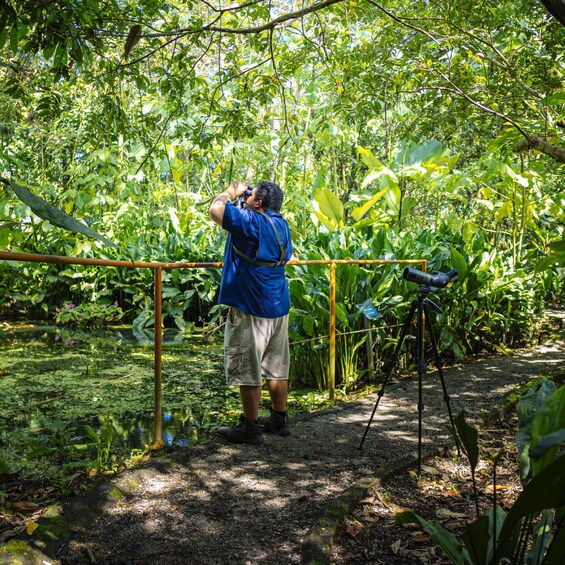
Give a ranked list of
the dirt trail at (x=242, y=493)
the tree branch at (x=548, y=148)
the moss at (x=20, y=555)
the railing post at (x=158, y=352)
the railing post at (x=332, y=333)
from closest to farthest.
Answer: the moss at (x=20, y=555) → the dirt trail at (x=242, y=493) → the tree branch at (x=548, y=148) → the railing post at (x=158, y=352) → the railing post at (x=332, y=333)

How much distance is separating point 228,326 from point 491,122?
3477 millimetres

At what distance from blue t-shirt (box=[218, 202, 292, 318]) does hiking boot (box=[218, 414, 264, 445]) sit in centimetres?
66

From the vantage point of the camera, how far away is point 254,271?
3.70m

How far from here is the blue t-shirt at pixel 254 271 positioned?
3.63 metres

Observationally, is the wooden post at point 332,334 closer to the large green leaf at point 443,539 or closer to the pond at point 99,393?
the pond at point 99,393

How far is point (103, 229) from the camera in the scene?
10.6m

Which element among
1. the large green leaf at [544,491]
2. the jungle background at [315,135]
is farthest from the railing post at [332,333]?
the large green leaf at [544,491]

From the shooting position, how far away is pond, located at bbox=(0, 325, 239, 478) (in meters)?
4.09

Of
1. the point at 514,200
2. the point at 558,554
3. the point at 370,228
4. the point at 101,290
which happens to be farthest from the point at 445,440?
the point at 101,290

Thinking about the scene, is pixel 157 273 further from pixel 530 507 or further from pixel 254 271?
pixel 530 507

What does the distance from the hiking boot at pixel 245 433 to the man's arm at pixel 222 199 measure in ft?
3.96

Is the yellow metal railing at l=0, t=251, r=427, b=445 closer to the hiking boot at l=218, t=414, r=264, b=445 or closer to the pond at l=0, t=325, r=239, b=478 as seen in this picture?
the pond at l=0, t=325, r=239, b=478

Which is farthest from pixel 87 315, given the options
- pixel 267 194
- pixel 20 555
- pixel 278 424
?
pixel 20 555

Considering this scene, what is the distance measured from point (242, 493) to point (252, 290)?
1169 mm
